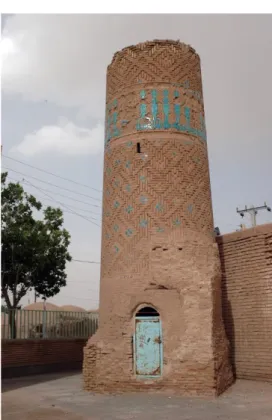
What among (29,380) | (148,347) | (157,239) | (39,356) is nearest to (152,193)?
(157,239)

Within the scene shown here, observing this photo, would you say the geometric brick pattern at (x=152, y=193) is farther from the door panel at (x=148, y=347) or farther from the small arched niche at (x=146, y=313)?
the door panel at (x=148, y=347)

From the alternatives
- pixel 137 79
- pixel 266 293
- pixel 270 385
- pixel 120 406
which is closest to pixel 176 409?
pixel 120 406

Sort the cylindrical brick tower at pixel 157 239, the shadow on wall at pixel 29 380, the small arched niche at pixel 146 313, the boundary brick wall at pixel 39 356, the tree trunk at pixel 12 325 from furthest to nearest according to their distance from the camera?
the tree trunk at pixel 12 325 → the boundary brick wall at pixel 39 356 → the shadow on wall at pixel 29 380 → the small arched niche at pixel 146 313 → the cylindrical brick tower at pixel 157 239

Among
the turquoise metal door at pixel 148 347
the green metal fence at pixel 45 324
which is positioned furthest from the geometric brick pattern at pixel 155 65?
the green metal fence at pixel 45 324

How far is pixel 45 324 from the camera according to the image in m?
16.6

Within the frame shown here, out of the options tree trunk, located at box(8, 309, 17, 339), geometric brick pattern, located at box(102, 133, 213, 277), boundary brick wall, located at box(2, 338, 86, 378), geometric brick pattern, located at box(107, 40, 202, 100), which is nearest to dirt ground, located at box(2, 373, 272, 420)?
geometric brick pattern, located at box(102, 133, 213, 277)

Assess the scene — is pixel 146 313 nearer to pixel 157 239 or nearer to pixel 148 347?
pixel 148 347

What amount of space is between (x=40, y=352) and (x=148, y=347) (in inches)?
273

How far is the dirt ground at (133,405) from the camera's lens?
781 centimetres

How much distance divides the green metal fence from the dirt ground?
4.22 meters

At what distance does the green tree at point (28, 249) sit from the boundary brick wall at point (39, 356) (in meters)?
2.37

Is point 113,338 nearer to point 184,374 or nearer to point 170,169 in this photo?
point 184,374

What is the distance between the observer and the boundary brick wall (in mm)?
14648

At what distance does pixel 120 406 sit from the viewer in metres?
8.68
